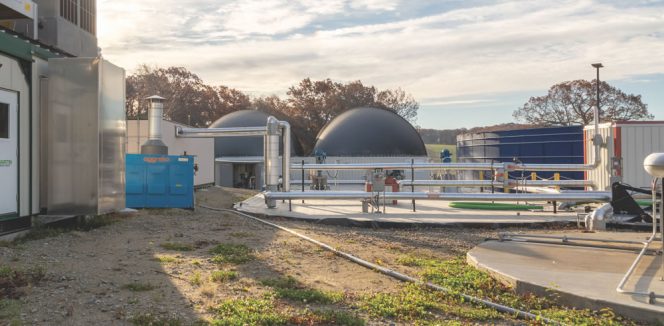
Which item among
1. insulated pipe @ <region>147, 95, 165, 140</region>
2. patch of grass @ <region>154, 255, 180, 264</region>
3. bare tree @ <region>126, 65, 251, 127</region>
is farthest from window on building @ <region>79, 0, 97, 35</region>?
bare tree @ <region>126, 65, 251, 127</region>

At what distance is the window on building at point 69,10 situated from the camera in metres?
15.7

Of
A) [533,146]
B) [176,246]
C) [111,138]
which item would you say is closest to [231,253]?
[176,246]

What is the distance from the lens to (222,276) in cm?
722

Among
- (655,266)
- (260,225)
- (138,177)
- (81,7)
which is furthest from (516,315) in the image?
(81,7)

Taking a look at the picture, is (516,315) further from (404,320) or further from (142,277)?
(142,277)

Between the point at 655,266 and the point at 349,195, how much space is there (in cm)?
922

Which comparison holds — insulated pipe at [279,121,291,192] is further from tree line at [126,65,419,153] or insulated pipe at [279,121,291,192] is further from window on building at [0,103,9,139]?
tree line at [126,65,419,153]

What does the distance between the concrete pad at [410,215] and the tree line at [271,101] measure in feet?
139

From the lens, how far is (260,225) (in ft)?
43.5

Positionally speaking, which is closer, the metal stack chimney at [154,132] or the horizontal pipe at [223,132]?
the metal stack chimney at [154,132]

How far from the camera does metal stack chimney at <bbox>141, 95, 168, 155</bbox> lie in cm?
1772

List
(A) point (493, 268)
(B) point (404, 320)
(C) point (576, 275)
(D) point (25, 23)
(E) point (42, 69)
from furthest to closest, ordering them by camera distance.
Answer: (D) point (25, 23) < (E) point (42, 69) < (A) point (493, 268) < (C) point (576, 275) < (B) point (404, 320)

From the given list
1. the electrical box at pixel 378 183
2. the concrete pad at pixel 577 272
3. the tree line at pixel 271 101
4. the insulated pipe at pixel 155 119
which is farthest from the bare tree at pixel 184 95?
the concrete pad at pixel 577 272

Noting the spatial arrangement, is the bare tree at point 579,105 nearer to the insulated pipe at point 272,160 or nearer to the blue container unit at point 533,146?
the blue container unit at point 533,146
